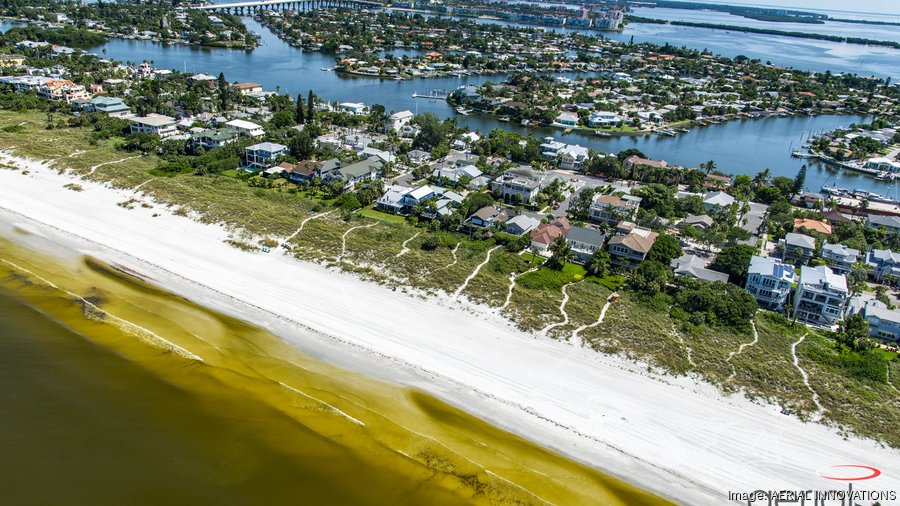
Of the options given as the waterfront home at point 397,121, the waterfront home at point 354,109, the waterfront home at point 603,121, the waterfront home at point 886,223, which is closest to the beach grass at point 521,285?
the waterfront home at point 886,223

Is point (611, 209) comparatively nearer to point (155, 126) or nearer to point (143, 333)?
point (143, 333)

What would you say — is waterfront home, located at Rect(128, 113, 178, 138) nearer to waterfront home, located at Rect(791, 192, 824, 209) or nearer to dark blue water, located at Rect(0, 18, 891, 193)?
dark blue water, located at Rect(0, 18, 891, 193)

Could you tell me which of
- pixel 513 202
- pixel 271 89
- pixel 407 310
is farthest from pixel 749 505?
pixel 271 89

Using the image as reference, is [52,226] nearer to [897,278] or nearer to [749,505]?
[749,505]

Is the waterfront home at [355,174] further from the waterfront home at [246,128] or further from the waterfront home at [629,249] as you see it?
the waterfront home at [629,249]

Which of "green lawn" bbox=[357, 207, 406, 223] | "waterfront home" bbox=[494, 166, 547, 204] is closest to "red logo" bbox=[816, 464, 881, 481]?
"green lawn" bbox=[357, 207, 406, 223]
